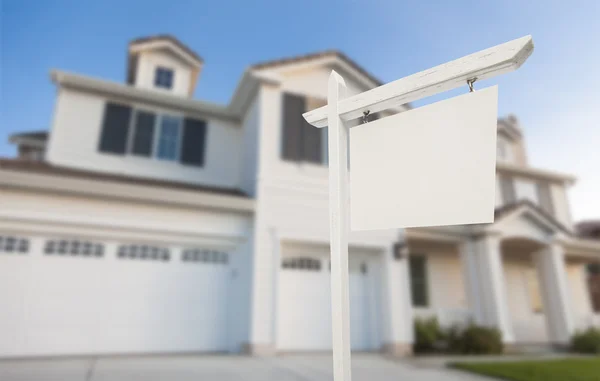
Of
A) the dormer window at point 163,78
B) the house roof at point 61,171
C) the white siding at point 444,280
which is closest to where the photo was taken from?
the house roof at point 61,171

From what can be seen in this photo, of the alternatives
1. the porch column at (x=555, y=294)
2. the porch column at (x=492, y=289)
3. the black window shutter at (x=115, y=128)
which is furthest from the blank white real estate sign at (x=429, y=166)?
the porch column at (x=555, y=294)

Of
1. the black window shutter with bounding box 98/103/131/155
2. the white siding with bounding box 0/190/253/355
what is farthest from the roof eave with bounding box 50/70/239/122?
the white siding with bounding box 0/190/253/355

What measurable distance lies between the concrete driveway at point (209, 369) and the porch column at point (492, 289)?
3847 millimetres

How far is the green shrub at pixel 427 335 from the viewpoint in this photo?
907 cm

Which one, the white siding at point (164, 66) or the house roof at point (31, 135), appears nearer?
the white siding at point (164, 66)

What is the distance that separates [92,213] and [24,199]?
113 centimetres

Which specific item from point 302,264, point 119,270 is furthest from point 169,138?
point 302,264

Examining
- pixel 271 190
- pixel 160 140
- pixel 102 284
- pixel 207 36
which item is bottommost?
pixel 102 284

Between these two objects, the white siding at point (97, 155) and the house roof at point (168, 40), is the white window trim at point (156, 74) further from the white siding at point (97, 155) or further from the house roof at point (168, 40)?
the white siding at point (97, 155)

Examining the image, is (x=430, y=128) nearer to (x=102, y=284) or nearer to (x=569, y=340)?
(x=102, y=284)

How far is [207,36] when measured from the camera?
42.8 ft

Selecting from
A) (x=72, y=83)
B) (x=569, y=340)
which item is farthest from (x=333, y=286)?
(x=569, y=340)

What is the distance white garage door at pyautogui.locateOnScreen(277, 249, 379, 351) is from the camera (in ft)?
25.6

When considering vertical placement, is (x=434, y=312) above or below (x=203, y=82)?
below
